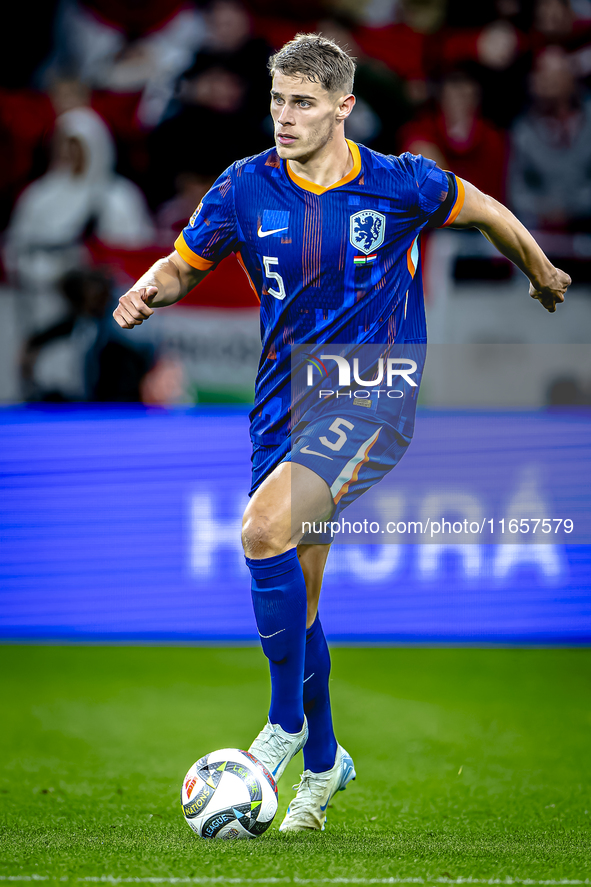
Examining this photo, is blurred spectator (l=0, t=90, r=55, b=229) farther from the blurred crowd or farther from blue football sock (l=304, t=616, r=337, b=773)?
blue football sock (l=304, t=616, r=337, b=773)

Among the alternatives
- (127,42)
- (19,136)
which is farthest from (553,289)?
(127,42)

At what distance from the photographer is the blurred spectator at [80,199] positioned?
7.82 m

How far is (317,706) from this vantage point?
3.49 metres

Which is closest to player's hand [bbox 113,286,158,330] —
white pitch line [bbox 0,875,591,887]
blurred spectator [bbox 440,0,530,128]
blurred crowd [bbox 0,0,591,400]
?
white pitch line [bbox 0,875,591,887]

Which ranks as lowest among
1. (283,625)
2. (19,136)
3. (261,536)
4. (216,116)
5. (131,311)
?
(283,625)

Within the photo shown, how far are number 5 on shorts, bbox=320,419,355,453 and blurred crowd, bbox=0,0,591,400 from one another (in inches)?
165

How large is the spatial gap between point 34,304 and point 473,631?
3.90 metres

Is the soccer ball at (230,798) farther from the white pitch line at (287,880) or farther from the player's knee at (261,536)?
the player's knee at (261,536)

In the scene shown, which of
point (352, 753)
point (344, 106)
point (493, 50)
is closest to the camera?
point (344, 106)

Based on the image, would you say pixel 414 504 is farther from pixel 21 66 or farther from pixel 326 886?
pixel 21 66

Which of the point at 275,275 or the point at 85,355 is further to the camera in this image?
the point at 85,355

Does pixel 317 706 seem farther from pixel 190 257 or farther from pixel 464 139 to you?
pixel 464 139

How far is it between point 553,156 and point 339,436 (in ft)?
18.0

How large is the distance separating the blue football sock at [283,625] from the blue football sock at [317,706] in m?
0.27
